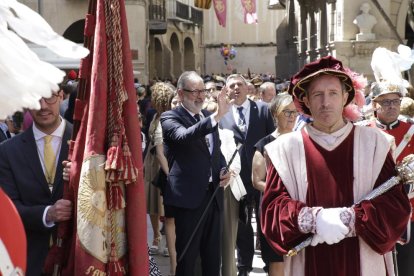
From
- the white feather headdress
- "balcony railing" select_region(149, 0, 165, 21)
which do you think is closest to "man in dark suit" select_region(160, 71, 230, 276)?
the white feather headdress

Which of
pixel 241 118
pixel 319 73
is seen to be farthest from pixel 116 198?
pixel 241 118

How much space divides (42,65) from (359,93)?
263cm

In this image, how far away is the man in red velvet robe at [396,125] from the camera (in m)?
5.72

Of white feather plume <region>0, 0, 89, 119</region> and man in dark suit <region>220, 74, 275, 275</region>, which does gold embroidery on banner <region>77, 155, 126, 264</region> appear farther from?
man in dark suit <region>220, 74, 275, 275</region>

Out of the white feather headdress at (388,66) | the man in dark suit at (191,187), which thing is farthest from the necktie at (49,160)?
the white feather headdress at (388,66)

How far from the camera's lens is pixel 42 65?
1.91 meters

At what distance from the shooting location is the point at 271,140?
622 centimetres

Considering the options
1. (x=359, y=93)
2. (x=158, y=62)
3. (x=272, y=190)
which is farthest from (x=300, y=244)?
(x=158, y=62)

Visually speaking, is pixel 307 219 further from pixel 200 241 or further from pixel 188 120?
pixel 188 120

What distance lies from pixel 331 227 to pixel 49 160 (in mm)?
1572

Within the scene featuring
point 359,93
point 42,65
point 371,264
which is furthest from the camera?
point 359,93

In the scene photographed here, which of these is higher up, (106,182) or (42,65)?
(42,65)

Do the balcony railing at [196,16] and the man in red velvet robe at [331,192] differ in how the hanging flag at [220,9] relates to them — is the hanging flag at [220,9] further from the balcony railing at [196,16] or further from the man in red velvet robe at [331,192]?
the man in red velvet robe at [331,192]

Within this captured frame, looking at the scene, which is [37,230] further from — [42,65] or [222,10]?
[222,10]
